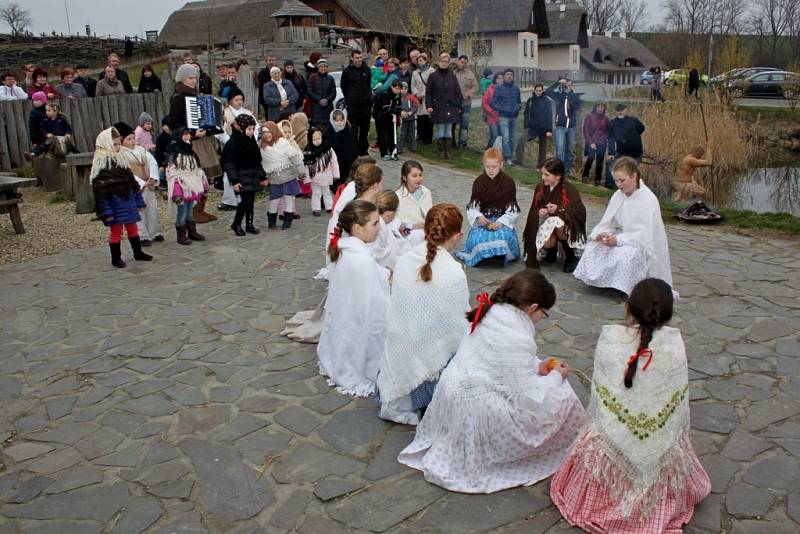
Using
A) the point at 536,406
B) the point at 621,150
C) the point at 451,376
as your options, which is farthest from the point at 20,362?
the point at 621,150

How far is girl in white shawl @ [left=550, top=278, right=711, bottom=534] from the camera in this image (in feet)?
12.4

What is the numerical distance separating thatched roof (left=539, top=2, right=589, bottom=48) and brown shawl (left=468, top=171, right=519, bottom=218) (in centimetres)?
4375

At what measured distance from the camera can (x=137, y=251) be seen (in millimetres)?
9258

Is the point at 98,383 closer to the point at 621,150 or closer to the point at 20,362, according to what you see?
the point at 20,362

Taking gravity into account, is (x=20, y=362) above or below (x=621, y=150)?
below

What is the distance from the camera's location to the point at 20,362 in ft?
20.7

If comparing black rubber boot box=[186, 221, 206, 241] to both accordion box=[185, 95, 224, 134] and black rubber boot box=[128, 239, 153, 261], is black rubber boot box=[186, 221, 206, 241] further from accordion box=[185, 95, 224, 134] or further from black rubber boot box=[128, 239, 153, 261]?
accordion box=[185, 95, 224, 134]

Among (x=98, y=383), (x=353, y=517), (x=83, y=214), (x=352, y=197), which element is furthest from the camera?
(x=83, y=214)

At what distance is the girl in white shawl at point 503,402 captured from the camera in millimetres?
4215

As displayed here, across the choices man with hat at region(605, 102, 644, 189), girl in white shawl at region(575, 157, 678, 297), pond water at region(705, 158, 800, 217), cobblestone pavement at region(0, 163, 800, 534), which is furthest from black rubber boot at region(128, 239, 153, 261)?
pond water at region(705, 158, 800, 217)

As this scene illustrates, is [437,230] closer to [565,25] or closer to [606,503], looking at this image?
[606,503]

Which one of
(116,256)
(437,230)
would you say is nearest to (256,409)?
(437,230)

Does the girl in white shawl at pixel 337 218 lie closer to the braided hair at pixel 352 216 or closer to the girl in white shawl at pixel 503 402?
the braided hair at pixel 352 216

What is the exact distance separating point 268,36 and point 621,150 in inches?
1189
